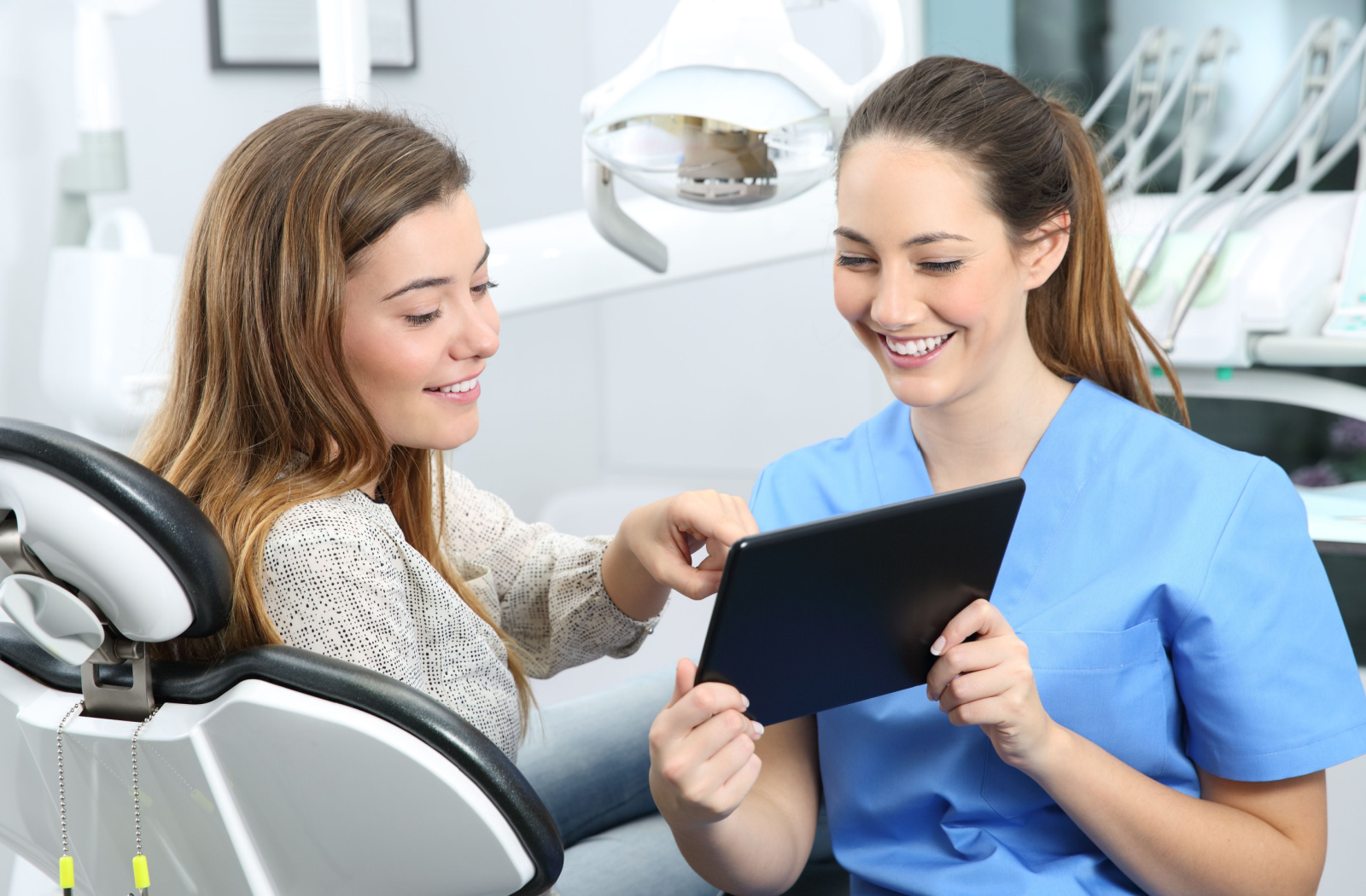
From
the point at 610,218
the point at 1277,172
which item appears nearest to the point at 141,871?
the point at 610,218

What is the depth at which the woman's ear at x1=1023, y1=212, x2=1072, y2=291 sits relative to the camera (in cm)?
109

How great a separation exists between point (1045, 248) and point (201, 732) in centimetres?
80

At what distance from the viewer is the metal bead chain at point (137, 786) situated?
2.57 ft

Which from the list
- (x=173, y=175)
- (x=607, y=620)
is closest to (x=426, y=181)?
(x=607, y=620)

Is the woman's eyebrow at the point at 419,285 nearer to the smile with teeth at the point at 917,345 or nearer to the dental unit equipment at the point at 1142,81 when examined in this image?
the smile with teeth at the point at 917,345

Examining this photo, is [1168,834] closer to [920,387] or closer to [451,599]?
[920,387]

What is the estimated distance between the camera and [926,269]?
3.39 ft

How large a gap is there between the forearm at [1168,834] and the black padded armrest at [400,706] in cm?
38

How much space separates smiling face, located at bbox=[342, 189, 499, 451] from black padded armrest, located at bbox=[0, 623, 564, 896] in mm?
276

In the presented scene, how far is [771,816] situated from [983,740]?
19 cm

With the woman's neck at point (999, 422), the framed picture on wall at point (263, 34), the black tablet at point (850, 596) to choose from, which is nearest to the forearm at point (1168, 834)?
the black tablet at point (850, 596)

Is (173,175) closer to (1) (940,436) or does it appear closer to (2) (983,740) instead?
(1) (940,436)

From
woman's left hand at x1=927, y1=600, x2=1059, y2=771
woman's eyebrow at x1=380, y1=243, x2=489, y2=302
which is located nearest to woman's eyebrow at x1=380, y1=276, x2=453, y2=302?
woman's eyebrow at x1=380, y1=243, x2=489, y2=302

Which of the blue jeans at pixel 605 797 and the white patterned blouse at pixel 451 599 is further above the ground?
the white patterned blouse at pixel 451 599
